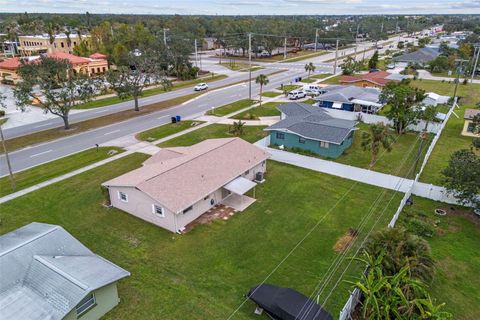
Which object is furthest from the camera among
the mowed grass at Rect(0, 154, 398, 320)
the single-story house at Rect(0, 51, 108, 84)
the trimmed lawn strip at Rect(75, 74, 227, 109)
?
the single-story house at Rect(0, 51, 108, 84)

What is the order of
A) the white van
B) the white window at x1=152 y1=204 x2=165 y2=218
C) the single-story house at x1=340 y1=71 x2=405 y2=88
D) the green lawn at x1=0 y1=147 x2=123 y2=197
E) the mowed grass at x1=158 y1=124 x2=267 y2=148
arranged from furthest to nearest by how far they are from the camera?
the single-story house at x1=340 y1=71 x2=405 y2=88 → the white van → the mowed grass at x1=158 y1=124 x2=267 y2=148 → the green lawn at x1=0 y1=147 x2=123 y2=197 → the white window at x1=152 y1=204 x2=165 y2=218

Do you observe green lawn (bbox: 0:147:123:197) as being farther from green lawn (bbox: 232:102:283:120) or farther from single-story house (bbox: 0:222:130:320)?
green lawn (bbox: 232:102:283:120)

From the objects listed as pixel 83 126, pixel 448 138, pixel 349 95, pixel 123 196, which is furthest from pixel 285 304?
pixel 349 95

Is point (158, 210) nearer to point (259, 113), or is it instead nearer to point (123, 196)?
point (123, 196)

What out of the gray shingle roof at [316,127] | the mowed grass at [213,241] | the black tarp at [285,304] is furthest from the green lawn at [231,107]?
the black tarp at [285,304]

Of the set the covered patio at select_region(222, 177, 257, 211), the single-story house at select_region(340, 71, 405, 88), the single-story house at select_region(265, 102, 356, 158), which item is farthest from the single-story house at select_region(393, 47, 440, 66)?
the covered patio at select_region(222, 177, 257, 211)
